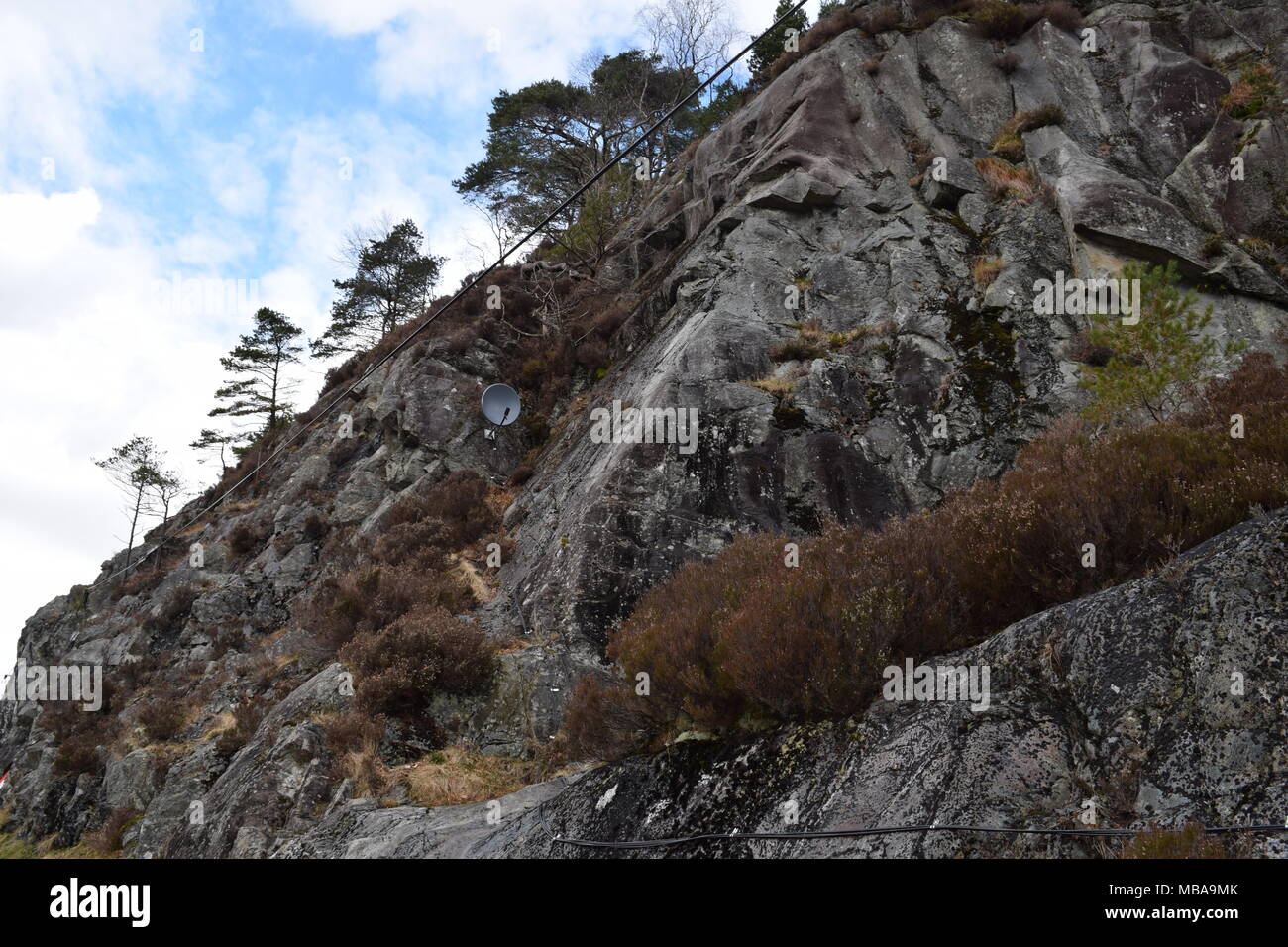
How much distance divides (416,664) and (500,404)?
8294mm

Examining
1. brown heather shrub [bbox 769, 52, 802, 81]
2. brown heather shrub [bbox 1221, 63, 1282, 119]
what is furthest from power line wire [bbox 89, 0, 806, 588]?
brown heather shrub [bbox 1221, 63, 1282, 119]

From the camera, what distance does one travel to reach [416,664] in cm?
1050

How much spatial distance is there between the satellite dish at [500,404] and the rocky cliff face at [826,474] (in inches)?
49.8

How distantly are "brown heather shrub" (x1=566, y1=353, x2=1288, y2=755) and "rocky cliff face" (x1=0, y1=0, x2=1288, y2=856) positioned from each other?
0.38 metres

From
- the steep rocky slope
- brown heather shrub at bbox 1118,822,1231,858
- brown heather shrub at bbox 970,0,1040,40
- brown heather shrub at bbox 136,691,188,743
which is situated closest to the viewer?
brown heather shrub at bbox 1118,822,1231,858

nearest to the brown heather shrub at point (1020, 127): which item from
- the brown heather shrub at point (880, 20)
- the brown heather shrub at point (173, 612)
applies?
the brown heather shrub at point (880, 20)

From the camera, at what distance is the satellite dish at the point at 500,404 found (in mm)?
17453

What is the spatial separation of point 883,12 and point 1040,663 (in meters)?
21.4

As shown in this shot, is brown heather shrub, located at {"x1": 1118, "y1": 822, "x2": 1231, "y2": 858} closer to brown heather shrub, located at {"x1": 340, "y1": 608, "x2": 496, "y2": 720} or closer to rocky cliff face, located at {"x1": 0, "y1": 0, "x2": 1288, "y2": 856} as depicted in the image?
rocky cliff face, located at {"x1": 0, "y1": 0, "x2": 1288, "y2": 856}

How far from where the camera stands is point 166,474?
38.2 m

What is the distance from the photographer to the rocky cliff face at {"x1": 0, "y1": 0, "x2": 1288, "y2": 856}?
14.1 ft

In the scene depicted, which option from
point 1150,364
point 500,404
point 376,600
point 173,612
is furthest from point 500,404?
point 1150,364

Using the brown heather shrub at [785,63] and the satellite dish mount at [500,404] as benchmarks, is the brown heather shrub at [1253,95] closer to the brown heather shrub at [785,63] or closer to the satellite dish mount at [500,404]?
the brown heather shrub at [785,63]

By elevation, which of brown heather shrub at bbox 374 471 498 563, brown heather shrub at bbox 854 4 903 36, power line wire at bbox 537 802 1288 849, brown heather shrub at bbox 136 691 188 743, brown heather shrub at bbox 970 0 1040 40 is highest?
brown heather shrub at bbox 854 4 903 36
